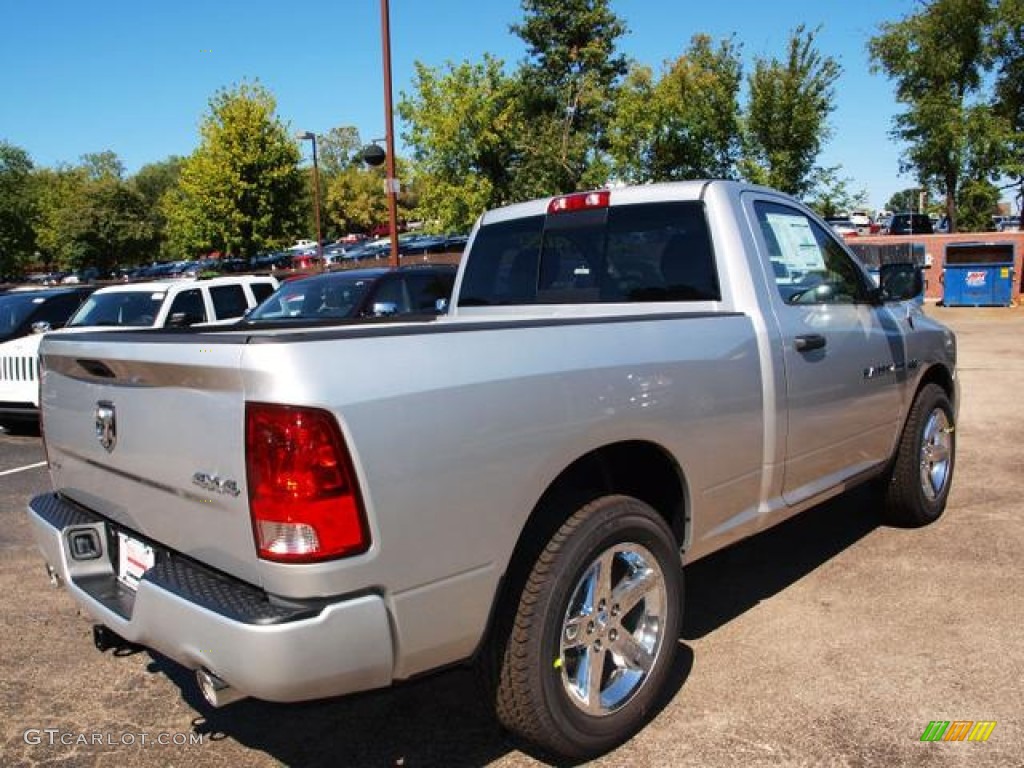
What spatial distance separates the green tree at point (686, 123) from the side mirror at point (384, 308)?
631 inches

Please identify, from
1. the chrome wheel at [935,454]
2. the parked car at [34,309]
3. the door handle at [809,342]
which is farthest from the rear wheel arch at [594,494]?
the parked car at [34,309]

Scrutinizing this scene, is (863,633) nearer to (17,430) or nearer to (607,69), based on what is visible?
(17,430)

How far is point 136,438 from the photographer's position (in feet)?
8.08

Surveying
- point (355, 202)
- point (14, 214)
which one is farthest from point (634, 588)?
point (355, 202)

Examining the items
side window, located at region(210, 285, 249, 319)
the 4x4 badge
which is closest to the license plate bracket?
the 4x4 badge

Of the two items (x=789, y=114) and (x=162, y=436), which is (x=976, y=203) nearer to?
(x=789, y=114)

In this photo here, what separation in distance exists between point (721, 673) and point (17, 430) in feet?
30.2

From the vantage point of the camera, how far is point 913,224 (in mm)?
31562

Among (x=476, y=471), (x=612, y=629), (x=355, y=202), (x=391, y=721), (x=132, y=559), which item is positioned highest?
(x=355, y=202)

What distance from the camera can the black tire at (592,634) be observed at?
245 cm

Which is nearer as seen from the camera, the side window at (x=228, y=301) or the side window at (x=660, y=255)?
the side window at (x=660, y=255)

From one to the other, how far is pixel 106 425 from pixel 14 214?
5533cm

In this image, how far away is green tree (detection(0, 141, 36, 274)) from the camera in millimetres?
48812

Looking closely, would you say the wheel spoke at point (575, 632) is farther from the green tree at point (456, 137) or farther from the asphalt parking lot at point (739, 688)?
the green tree at point (456, 137)
